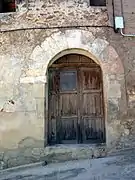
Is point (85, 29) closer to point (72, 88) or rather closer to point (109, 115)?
point (72, 88)

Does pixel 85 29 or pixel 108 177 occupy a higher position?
pixel 85 29

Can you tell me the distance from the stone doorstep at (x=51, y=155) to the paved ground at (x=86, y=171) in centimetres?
22

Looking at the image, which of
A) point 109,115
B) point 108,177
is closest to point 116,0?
point 109,115

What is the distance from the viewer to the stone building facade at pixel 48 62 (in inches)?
222

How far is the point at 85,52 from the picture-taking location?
240 inches

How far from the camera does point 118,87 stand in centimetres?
583

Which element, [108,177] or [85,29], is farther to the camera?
[85,29]

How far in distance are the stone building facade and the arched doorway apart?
0.78 feet

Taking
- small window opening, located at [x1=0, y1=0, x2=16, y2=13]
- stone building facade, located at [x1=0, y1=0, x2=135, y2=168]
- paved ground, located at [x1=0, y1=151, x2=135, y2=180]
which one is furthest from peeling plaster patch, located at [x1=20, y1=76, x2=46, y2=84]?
small window opening, located at [x1=0, y1=0, x2=16, y2=13]

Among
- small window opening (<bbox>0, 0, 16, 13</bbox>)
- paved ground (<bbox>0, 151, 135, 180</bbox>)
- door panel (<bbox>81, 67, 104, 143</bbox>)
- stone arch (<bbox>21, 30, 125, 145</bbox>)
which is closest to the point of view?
paved ground (<bbox>0, 151, 135, 180</bbox>)

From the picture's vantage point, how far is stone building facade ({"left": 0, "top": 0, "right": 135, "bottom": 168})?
5.64 m

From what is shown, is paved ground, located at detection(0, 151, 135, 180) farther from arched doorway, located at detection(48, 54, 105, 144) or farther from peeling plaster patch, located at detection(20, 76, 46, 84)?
peeling plaster patch, located at detection(20, 76, 46, 84)

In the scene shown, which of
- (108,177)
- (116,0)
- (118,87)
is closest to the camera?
(108,177)

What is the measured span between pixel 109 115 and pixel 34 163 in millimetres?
1741
